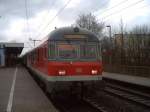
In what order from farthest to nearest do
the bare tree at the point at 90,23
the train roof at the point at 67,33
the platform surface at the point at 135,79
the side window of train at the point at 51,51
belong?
1. the bare tree at the point at 90,23
2. the platform surface at the point at 135,79
3. the train roof at the point at 67,33
4. the side window of train at the point at 51,51

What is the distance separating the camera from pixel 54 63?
14305 millimetres

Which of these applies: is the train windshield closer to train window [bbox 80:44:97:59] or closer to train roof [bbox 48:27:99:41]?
train window [bbox 80:44:97:59]

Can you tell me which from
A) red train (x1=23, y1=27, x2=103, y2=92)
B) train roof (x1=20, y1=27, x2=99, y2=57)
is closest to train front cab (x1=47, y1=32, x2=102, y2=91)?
red train (x1=23, y1=27, x2=103, y2=92)

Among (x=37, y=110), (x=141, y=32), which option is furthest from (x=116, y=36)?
(x=37, y=110)

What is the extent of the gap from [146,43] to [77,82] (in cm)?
2406

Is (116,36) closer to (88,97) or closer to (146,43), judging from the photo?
(146,43)

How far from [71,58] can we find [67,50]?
35 centimetres

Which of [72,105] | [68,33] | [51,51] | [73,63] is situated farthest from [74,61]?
Answer: [72,105]

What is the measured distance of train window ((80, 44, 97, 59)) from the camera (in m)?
14.8

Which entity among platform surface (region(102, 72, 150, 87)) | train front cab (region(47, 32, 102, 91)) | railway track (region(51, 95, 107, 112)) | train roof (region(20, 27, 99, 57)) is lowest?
railway track (region(51, 95, 107, 112))

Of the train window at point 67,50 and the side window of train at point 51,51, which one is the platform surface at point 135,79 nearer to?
the train window at point 67,50

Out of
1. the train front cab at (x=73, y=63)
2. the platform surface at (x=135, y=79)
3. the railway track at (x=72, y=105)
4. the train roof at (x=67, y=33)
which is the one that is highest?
the train roof at (x=67, y=33)

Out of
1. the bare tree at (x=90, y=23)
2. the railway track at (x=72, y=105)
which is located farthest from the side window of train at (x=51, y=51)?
the bare tree at (x=90, y=23)

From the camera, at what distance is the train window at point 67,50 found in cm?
1452
